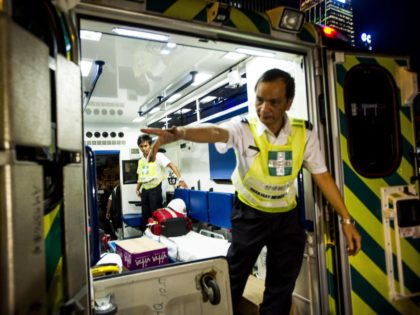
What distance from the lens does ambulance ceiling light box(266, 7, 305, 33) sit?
78.8 inches

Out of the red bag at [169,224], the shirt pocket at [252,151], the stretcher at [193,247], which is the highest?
the shirt pocket at [252,151]

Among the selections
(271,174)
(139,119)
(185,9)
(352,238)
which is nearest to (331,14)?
(185,9)

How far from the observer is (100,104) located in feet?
18.7

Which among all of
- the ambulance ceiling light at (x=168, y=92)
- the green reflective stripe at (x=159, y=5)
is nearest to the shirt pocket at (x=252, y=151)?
the green reflective stripe at (x=159, y=5)

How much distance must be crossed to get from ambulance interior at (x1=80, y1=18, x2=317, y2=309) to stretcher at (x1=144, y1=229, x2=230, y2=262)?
339 mm

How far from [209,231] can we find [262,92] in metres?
3.08

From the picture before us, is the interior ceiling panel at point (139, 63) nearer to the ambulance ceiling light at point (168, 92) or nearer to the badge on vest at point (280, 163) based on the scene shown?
the ambulance ceiling light at point (168, 92)

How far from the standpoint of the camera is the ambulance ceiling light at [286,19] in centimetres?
200

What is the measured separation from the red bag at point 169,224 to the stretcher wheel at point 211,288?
7.48ft

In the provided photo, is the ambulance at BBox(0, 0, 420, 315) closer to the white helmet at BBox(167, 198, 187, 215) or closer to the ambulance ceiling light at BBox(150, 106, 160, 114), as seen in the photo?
the white helmet at BBox(167, 198, 187, 215)

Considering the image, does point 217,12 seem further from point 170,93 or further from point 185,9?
point 170,93

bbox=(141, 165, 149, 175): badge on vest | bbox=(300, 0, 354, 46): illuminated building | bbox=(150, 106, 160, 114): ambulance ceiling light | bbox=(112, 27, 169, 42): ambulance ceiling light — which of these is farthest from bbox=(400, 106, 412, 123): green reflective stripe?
bbox=(150, 106, 160, 114): ambulance ceiling light

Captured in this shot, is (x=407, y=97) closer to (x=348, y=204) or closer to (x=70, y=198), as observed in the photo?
(x=348, y=204)

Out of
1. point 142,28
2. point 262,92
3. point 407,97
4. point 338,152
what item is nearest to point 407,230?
point 338,152
